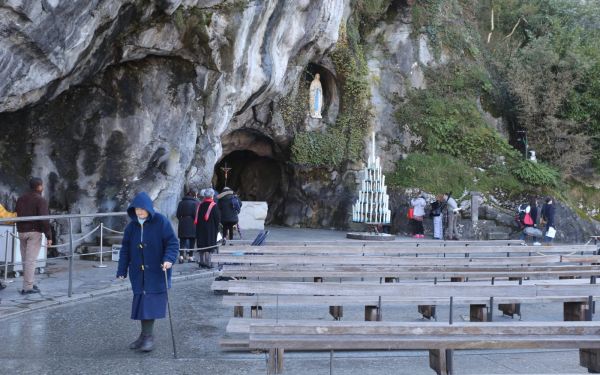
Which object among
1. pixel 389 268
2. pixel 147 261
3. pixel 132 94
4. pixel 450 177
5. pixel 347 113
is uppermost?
pixel 347 113

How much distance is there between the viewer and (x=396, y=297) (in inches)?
223

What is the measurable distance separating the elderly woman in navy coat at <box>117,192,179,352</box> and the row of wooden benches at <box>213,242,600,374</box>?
62 cm

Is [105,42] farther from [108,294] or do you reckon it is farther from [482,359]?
[482,359]

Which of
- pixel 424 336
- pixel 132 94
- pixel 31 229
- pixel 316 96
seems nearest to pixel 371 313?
pixel 424 336

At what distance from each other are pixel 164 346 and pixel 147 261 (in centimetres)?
85

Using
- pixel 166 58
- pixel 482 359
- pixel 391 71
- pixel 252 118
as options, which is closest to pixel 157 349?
pixel 482 359

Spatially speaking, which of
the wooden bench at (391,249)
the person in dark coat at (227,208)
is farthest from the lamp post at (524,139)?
the wooden bench at (391,249)

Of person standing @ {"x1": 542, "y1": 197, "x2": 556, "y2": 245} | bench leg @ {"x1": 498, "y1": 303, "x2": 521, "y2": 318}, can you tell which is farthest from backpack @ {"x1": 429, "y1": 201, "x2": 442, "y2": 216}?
bench leg @ {"x1": 498, "y1": 303, "x2": 521, "y2": 318}

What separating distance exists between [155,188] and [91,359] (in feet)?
30.8

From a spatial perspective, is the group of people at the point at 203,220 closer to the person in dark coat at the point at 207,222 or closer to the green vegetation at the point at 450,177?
the person in dark coat at the point at 207,222

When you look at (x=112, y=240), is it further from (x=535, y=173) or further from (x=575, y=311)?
A: (x=535, y=173)

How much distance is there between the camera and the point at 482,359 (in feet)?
17.9

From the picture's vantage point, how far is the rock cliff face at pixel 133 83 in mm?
9906

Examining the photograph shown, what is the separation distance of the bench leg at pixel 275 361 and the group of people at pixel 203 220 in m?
5.59
